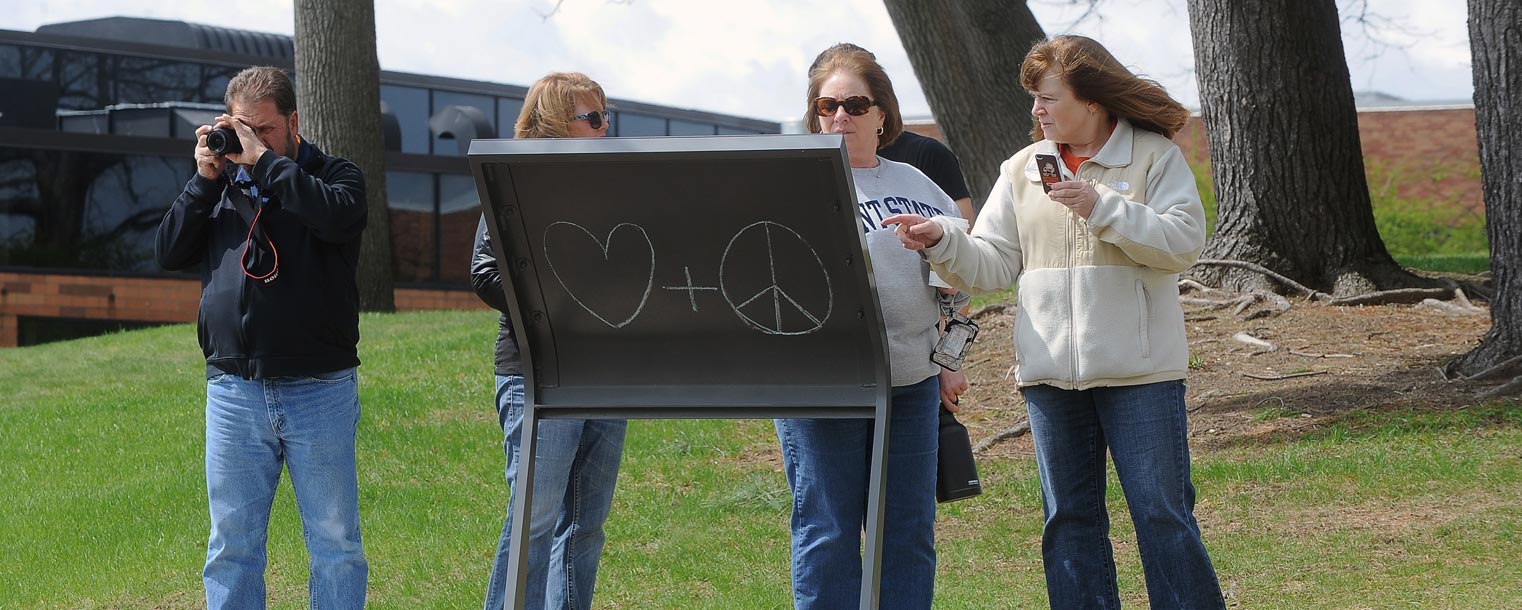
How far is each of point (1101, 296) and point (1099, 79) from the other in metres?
0.55

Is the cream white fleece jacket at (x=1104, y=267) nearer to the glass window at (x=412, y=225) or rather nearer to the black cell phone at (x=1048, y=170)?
the black cell phone at (x=1048, y=170)

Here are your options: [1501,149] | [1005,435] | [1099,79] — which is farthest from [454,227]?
[1099,79]

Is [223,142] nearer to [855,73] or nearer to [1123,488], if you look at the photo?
[855,73]

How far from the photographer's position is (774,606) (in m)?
5.07

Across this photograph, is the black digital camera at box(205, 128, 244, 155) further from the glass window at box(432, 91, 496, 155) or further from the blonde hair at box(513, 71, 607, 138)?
the glass window at box(432, 91, 496, 155)

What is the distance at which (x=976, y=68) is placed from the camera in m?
10.0

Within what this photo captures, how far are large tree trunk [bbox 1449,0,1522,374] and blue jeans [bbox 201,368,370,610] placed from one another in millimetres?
5440

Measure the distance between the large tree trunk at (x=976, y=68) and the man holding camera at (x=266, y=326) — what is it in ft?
22.2

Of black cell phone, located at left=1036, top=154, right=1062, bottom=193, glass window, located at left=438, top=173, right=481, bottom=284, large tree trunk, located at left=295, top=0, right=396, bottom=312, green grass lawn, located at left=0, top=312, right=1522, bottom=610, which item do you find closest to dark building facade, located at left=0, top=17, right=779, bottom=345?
glass window, located at left=438, top=173, right=481, bottom=284

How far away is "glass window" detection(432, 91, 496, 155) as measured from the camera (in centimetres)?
2148

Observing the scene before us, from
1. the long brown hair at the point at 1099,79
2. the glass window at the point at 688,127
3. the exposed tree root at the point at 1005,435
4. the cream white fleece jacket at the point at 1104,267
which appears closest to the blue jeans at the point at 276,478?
the cream white fleece jacket at the point at 1104,267

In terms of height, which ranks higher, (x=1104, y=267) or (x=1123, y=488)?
(x=1104, y=267)

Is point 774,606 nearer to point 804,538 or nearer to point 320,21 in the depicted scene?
point 804,538

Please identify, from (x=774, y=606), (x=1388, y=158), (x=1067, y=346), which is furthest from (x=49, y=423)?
(x=1388, y=158)
